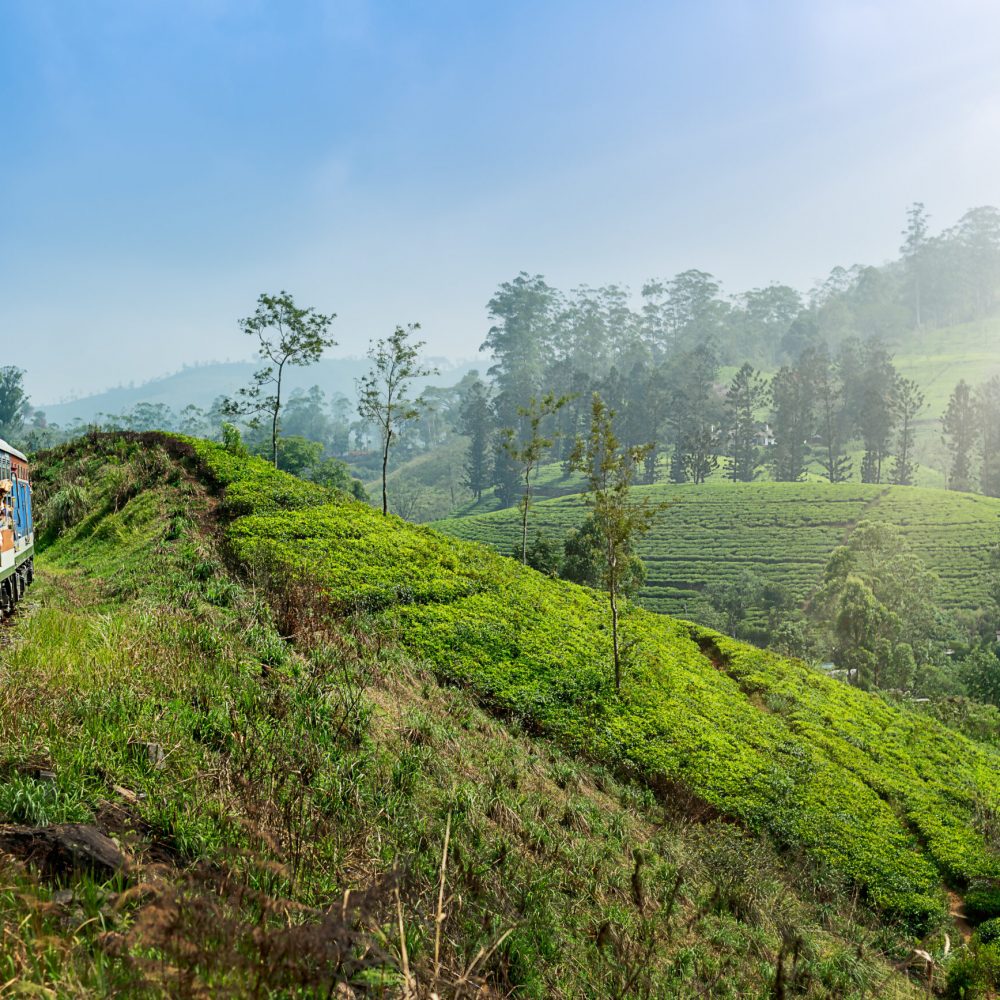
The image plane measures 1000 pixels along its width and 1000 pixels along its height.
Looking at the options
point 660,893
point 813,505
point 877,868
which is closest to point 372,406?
point 877,868

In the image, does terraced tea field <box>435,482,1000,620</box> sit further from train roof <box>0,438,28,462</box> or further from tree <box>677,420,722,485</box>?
train roof <box>0,438,28,462</box>

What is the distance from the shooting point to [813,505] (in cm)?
7156

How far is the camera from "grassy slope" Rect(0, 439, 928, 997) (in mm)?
2096

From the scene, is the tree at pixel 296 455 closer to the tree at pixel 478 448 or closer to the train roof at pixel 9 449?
the tree at pixel 478 448

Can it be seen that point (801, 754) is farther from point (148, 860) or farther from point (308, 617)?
point (148, 860)

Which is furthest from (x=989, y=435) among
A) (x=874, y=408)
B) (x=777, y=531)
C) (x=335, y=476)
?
(x=335, y=476)

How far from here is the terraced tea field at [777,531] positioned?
5881 centimetres

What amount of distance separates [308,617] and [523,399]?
4348 inches

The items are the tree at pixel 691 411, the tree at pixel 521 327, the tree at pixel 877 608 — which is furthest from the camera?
the tree at pixel 521 327

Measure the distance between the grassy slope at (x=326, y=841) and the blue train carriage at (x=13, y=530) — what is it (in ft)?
1.71

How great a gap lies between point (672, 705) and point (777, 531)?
5789cm

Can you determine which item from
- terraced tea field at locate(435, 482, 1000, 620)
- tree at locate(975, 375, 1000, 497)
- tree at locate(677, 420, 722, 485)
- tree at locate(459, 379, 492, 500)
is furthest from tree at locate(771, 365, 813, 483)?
tree at locate(459, 379, 492, 500)

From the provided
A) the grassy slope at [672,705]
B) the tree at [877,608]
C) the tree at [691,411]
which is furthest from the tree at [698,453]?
the grassy slope at [672,705]

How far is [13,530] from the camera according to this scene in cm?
1030
